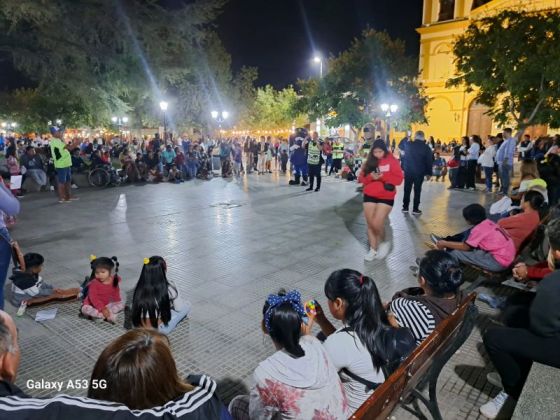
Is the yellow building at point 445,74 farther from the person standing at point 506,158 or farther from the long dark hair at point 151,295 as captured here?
the long dark hair at point 151,295

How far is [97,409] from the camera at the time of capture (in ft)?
4.10

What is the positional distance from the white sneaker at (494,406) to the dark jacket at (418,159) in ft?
22.9

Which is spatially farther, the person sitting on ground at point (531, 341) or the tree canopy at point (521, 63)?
the tree canopy at point (521, 63)

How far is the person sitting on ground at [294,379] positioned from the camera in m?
1.90

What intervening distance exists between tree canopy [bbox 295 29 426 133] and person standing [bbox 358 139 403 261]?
1986cm

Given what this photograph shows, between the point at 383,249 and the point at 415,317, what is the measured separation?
3.85 meters

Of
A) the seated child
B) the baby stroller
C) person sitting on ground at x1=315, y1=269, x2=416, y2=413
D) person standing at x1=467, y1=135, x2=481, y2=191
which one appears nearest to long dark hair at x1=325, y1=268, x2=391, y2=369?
person sitting on ground at x1=315, y1=269, x2=416, y2=413

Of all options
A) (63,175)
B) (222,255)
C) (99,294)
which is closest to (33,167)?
(63,175)

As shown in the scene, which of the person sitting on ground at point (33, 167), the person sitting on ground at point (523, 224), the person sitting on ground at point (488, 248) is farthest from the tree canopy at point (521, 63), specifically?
the person sitting on ground at point (33, 167)

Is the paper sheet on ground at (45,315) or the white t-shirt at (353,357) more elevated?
the white t-shirt at (353,357)

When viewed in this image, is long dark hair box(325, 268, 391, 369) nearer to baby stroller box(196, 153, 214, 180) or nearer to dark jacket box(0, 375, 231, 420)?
dark jacket box(0, 375, 231, 420)

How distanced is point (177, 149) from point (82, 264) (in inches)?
434

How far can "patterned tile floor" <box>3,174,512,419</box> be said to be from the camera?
3473 mm

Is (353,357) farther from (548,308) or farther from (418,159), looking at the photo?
(418,159)
